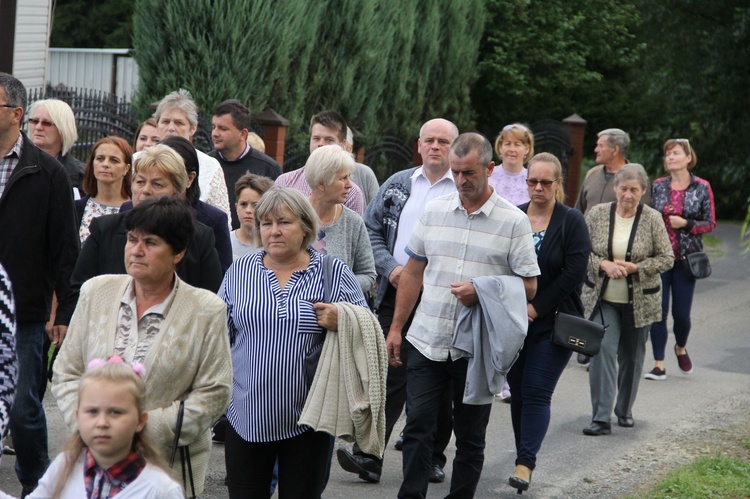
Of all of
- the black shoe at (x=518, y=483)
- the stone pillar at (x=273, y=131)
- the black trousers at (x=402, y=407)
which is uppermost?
the stone pillar at (x=273, y=131)

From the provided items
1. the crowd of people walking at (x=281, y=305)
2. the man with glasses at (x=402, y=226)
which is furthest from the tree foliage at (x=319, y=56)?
the man with glasses at (x=402, y=226)

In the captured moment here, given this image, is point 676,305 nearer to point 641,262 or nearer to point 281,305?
point 641,262

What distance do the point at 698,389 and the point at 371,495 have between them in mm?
4584

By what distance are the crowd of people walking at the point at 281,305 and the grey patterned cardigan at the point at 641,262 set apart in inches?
0.6

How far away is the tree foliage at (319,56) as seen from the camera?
14.5 m

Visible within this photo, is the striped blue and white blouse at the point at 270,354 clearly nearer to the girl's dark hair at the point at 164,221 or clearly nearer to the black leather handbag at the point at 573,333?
the girl's dark hair at the point at 164,221

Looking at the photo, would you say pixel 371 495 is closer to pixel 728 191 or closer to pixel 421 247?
pixel 421 247

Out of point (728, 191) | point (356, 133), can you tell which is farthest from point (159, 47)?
point (728, 191)

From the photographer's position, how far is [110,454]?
11.4ft

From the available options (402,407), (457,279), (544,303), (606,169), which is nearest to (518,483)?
(402,407)

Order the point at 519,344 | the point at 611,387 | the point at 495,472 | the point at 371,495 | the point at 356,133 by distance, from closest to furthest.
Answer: the point at 519,344 < the point at 371,495 < the point at 495,472 < the point at 611,387 < the point at 356,133

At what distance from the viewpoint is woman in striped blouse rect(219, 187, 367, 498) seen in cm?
493

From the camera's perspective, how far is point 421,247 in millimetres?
6227

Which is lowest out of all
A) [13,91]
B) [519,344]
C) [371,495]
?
[371,495]
